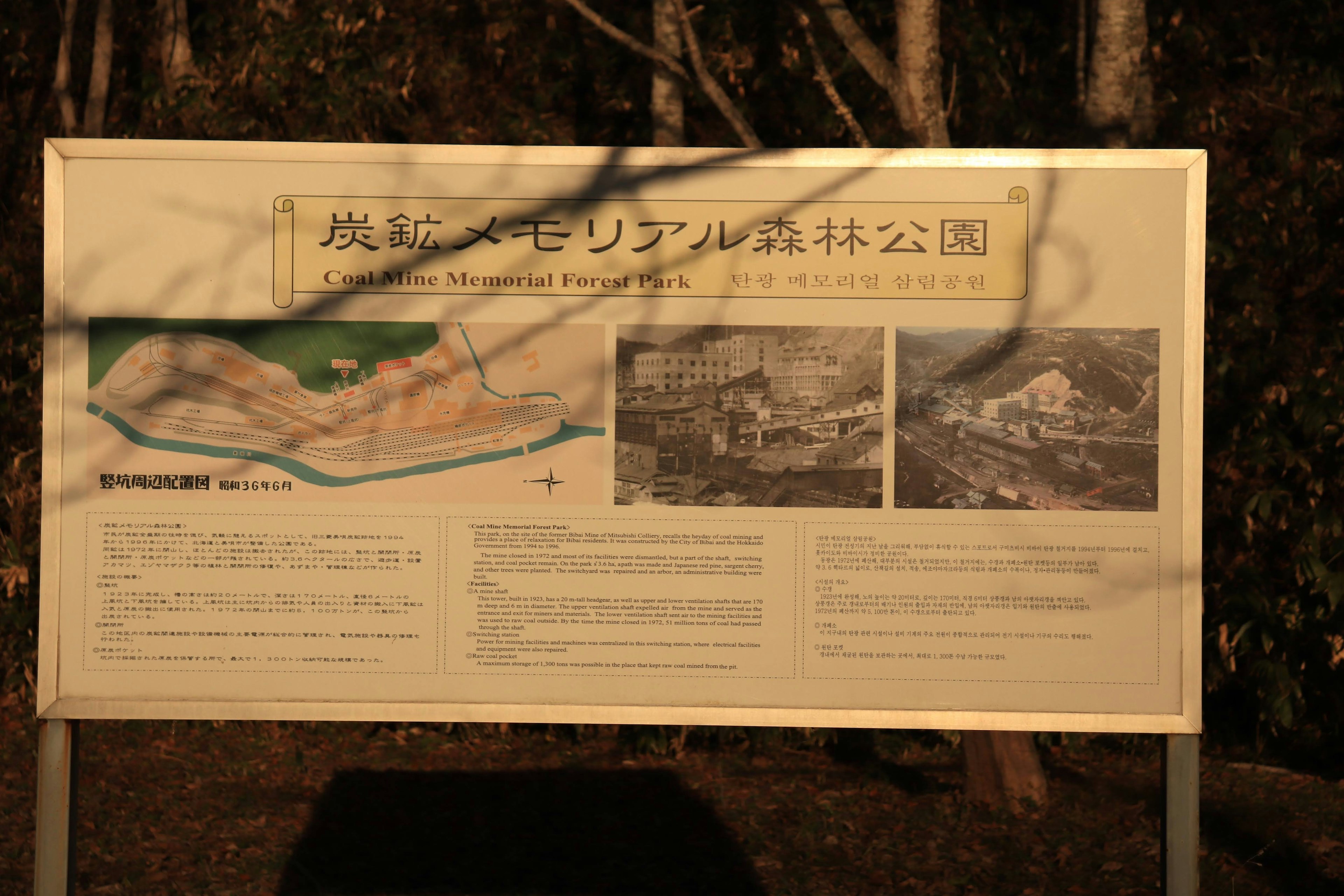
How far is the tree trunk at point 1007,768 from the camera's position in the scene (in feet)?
17.8

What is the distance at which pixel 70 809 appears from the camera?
10.9 ft

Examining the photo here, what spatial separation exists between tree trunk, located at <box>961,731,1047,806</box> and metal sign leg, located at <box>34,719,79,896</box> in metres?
3.94

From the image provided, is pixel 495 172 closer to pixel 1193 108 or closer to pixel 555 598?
pixel 555 598

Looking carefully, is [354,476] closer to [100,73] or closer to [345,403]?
[345,403]

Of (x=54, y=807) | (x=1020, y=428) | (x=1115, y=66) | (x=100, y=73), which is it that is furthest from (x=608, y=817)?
(x=100, y=73)

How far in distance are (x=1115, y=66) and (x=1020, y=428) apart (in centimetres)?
252

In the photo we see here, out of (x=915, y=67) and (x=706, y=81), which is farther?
(x=706, y=81)

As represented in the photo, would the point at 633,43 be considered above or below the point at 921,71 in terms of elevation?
above

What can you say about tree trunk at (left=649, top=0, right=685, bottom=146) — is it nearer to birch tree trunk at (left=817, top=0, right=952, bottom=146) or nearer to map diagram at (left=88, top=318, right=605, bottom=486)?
birch tree trunk at (left=817, top=0, right=952, bottom=146)

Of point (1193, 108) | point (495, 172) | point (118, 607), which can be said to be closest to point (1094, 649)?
point (495, 172)

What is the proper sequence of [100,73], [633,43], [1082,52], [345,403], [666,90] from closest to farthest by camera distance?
1. [345,403]
2. [633,43]
3. [666,90]
4. [1082,52]
5. [100,73]

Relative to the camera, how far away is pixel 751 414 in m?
3.26

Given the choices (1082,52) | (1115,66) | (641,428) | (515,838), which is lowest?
(515,838)

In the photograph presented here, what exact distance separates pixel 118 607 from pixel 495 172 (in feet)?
5.66
